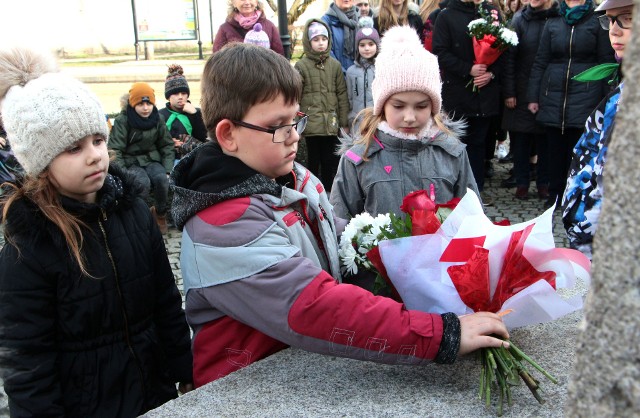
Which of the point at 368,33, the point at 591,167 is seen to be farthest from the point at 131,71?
the point at 591,167

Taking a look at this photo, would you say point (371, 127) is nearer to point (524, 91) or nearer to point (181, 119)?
point (524, 91)

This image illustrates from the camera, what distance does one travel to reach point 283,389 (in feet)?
5.37

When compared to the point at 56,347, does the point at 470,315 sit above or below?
above

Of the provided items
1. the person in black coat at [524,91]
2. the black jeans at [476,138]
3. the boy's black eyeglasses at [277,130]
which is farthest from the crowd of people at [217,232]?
the person in black coat at [524,91]

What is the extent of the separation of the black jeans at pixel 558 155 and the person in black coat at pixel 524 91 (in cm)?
33

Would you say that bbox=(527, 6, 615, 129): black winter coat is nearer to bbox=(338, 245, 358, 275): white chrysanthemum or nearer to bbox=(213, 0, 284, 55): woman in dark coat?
bbox=(213, 0, 284, 55): woman in dark coat

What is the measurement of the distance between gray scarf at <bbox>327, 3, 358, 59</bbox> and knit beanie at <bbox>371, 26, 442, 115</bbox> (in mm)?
4446

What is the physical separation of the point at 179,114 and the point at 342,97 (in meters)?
2.02

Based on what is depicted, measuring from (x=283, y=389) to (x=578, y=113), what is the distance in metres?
5.95

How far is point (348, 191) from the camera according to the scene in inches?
133

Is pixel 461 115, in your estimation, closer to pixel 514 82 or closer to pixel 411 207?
pixel 514 82

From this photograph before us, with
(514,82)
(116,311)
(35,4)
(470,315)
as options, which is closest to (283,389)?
(470,315)

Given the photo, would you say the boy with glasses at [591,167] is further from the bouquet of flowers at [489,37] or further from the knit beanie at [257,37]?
the knit beanie at [257,37]

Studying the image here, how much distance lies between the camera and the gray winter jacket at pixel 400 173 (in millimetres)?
3242
